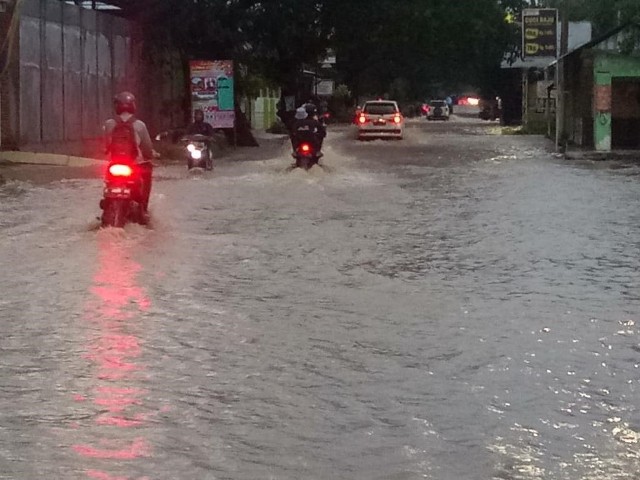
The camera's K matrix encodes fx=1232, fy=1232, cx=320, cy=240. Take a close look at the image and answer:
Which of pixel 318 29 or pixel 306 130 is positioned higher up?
pixel 318 29

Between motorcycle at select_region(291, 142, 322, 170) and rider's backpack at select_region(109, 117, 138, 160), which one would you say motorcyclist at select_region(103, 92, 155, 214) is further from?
motorcycle at select_region(291, 142, 322, 170)

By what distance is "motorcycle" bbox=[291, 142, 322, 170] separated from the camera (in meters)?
24.2

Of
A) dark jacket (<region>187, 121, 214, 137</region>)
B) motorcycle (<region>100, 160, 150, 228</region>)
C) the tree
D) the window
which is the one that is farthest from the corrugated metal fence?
motorcycle (<region>100, 160, 150, 228</region>)

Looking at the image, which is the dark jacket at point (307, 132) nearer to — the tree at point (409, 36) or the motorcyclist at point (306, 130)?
the motorcyclist at point (306, 130)

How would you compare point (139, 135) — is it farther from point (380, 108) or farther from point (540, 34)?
point (380, 108)

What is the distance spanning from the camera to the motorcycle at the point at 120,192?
13.6 m

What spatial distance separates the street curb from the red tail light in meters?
12.4

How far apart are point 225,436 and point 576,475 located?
1714mm

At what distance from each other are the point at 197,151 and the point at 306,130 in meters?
2.44

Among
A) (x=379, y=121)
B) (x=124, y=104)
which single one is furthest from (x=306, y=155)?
(x=379, y=121)

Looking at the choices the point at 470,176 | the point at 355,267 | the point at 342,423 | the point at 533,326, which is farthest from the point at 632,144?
the point at 342,423

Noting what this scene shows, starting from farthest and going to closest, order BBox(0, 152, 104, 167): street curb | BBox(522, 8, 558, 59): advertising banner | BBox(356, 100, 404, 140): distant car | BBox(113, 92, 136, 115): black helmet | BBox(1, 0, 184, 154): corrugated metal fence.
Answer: BBox(356, 100, 404, 140): distant car < BBox(522, 8, 558, 59): advertising banner < BBox(1, 0, 184, 154): corrugated metal fence < BBox(0, 152, 104, 167): street curb < BBox(113, 92, 136, 115): black helmet

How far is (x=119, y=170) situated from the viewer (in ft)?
44.8

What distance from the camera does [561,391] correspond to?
702cm
